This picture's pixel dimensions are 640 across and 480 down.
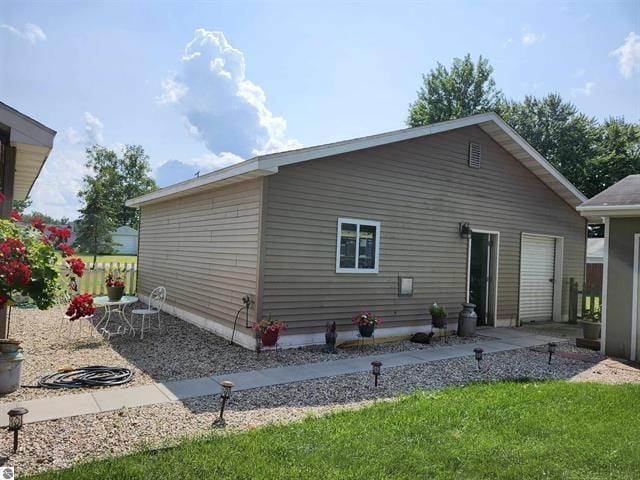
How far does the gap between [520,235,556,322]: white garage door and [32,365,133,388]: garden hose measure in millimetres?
9522

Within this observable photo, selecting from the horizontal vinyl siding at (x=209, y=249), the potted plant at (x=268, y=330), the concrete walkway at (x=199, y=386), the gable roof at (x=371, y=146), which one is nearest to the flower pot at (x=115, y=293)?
the horizontal vinyl siding at (x=209, y=249)

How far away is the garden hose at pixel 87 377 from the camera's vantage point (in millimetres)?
5211

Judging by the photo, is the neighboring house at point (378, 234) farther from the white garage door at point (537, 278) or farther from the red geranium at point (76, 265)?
the red geranium at point (76, 265)

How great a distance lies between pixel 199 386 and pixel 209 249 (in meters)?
4.16

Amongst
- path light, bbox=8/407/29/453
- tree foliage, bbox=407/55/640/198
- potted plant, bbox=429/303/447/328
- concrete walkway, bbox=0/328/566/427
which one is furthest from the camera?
tree foliage, bbox=407/55/640/198

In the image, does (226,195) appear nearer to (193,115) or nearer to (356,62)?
(356,62)

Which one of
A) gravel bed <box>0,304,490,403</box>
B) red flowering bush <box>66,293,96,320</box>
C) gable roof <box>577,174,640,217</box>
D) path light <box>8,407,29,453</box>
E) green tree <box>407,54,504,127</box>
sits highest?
green tree <box>407,54,504,127</box>

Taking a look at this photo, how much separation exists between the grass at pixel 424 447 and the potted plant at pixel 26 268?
5.23 ft

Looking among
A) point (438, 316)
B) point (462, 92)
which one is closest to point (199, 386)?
point (438, 316)

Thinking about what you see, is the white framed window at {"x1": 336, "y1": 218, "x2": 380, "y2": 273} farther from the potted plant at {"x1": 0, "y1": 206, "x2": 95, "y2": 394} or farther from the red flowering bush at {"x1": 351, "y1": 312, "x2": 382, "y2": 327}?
the potted plant at {"x1": 0, "y1": 206, "x2": 95, "y2": 394}

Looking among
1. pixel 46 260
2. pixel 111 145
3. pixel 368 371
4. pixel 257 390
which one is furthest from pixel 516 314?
pixel 111 145

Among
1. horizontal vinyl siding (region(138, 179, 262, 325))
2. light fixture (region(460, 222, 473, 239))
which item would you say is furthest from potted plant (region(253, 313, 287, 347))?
light fixture (region(460, 222, 473, 239))

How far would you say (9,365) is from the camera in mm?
4551

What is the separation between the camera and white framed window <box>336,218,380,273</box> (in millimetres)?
7977
